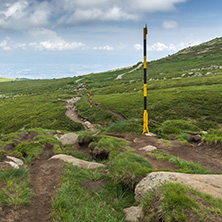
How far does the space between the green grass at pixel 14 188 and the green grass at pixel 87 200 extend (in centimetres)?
121

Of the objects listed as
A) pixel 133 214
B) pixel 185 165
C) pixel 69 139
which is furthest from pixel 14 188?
pixel 69 139

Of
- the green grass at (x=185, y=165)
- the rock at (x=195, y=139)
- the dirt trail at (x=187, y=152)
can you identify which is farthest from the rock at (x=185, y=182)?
the rock at (x=195, y=139)

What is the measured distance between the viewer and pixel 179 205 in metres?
4.51

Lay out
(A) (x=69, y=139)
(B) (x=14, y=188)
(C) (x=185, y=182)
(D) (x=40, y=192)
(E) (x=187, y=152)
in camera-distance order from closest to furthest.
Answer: (C) (x=185, y=182) → (B) (x=14, y=188) → (D) (x=40, y=192) → (E) (x=187, y=152) → (A) (x=69, y=139)

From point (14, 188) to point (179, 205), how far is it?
5.96 metres

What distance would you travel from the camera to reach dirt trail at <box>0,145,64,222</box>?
507 cm

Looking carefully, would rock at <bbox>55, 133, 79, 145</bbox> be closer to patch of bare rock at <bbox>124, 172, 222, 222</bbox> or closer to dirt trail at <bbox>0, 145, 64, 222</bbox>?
dirt trail at <bbox>0, 145, 64, 222</bbox>

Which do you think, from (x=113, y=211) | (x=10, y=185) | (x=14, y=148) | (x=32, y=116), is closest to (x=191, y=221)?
(x=113, y=211)

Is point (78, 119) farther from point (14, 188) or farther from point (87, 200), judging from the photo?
point (87, 200)

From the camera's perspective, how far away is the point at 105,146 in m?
12.2

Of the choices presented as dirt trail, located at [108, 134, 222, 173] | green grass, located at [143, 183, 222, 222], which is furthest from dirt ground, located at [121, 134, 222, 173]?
green grass, located at [143, 183, 222, 222]

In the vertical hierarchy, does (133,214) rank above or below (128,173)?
below

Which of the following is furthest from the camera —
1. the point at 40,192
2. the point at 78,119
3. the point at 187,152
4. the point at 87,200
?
the point at 78,119

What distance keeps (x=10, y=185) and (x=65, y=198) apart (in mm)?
2511
